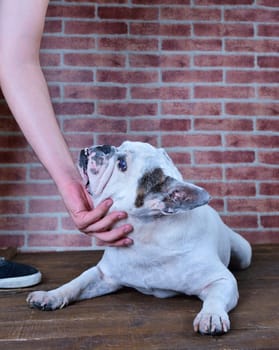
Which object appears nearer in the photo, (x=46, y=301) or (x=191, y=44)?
(x=46, y=301)

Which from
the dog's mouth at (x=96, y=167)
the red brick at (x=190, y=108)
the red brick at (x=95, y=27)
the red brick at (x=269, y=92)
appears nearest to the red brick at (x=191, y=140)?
the red brick at (x=190, y=108)

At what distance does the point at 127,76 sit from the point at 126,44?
175mm

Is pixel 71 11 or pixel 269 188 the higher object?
pixel 71 11

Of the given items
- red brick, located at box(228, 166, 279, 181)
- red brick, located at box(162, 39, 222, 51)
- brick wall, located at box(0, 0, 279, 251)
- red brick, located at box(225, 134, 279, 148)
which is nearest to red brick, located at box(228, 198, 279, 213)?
brick wall, located at box(0, 0, 279, 251)

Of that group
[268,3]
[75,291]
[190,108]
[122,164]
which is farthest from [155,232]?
[268,3]

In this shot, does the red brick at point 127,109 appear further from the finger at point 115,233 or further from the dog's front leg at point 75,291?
the finger at point 115,233

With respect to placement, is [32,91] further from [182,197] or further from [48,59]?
[48,59]

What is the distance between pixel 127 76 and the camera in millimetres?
2602

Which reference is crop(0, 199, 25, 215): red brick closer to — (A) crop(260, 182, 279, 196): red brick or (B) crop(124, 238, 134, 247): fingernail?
(A) crop(260, 182, 279, 196): red brick

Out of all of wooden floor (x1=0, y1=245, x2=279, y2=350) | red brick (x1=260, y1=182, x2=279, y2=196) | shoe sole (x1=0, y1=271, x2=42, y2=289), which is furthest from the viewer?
red brick (x1=260, y1=182, x2=279, y2=196)

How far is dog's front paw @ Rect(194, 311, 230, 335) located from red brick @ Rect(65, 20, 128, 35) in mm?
1870

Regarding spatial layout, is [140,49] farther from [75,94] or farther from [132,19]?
[75,94]

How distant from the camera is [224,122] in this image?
263 centimetres

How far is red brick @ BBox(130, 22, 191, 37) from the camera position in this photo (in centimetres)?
261
